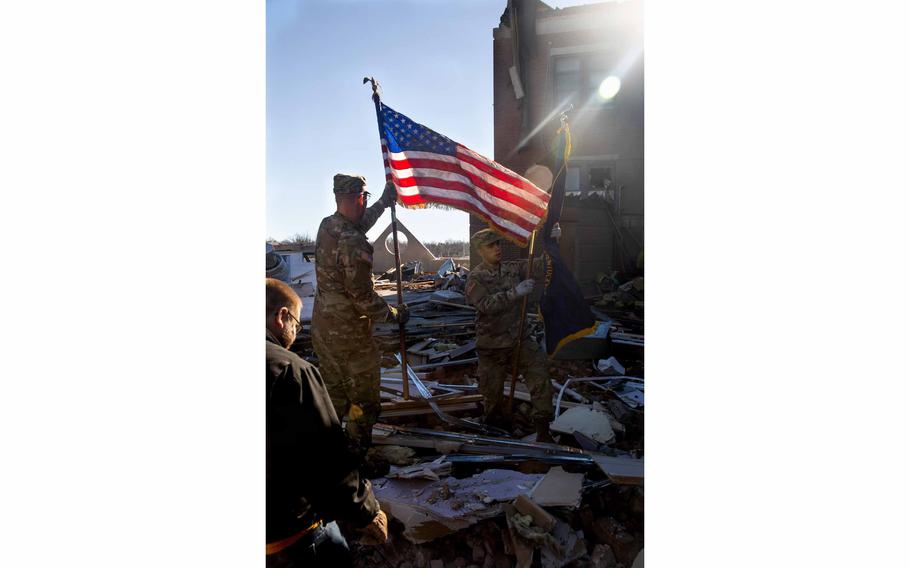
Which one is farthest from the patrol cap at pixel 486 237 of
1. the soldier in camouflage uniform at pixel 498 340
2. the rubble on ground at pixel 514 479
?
the rubble on ground at pixel 514 479

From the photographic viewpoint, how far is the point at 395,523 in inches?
89.1

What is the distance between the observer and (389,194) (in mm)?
3381

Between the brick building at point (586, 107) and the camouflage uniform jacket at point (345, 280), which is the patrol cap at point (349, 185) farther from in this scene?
the brick building at point (586, 107)

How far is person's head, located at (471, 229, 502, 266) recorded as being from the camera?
11.4 ft

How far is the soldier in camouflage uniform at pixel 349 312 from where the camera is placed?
317 centimetres

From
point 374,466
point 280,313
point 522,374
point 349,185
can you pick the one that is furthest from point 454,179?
point 374,466

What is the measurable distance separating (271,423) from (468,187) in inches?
87.3

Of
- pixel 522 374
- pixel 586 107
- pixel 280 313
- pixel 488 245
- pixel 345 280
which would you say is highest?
pixel 586 107

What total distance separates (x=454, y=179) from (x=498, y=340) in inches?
50.8

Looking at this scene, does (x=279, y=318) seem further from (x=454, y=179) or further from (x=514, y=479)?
(x=454, y=179)

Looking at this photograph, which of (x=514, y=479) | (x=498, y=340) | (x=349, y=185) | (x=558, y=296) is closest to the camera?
(x=514, y=479)

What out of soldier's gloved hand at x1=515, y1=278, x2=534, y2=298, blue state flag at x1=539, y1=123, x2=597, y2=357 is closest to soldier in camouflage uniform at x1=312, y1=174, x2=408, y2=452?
soldier's gloved hand at x1=515, y1=278, x2=534, y2=298

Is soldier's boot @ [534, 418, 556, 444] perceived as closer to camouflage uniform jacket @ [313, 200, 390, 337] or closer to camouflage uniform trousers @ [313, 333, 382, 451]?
camouflage uniform trousers @ [313, 333, 382, 451]

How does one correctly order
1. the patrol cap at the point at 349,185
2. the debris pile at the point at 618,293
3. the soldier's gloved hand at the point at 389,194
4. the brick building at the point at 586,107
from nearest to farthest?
the brick building at the point at 586,107 → the patrol cap at the point at 349,185 → the soldier's gloved hand at the point at 389,194 → the debris pile at the point at 618,293
